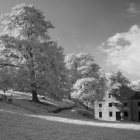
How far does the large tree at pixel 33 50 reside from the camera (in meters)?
34.8

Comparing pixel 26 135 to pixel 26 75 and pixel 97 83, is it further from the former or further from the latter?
pixel 97 83

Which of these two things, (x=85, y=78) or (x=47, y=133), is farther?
(x=85, y=78)

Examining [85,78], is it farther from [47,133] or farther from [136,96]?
[47,133]

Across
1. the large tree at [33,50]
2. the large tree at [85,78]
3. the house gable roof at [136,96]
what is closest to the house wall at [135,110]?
the house gable roof at [136,96]

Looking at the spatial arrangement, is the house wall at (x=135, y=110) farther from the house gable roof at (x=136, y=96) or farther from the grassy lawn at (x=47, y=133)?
the grassy lawn at (x=47, y=133)

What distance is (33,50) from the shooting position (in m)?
36.1

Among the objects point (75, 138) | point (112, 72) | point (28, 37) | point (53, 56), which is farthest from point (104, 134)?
point (112, 72)

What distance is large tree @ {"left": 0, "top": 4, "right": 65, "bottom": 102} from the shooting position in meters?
34.8

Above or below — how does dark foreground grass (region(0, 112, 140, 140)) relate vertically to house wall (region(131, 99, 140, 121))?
above

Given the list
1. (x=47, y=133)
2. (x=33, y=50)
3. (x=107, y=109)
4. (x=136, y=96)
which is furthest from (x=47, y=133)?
(x=136, y=96)

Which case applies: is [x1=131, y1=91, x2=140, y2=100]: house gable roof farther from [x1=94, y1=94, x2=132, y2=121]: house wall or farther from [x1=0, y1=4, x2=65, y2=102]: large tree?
[x1=0, y1=4, x2=65, y2=102]: large tree

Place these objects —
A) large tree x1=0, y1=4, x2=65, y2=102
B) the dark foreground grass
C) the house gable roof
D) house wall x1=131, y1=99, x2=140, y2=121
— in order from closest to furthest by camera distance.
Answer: the dark foreground grass → large tree x1=0, y1=4, x2=65, y2=102 → house wall x1=131, y1=99, x2=140, y2=121 → the house gable roof

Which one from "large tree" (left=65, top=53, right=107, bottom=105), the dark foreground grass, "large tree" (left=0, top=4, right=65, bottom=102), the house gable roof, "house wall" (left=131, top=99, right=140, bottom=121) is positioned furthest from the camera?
"large tree" (left=65, top=53, right=107, bottom=105)

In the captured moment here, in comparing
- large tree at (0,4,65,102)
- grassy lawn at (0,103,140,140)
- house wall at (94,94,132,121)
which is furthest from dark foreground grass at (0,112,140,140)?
house wall at (94,94,132,121)
